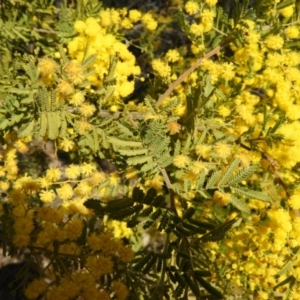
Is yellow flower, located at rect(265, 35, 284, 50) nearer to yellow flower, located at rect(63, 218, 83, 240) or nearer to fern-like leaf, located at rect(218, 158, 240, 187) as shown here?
fern-like leaf, located at rect(218, 158, 240, 187)

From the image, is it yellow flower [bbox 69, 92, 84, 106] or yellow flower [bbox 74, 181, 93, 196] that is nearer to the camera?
yellow flower [bbox 69, 92, 84, 106]

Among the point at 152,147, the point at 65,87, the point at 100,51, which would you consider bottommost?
the point at 152,147

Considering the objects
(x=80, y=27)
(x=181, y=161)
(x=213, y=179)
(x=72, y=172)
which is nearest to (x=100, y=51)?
(x=80, y=27)

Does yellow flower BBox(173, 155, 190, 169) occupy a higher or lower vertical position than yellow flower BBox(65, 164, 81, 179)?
higher

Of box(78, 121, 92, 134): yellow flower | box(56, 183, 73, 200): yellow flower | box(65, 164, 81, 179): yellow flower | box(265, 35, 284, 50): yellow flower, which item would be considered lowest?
box(56, 183, 73, 200): yellow flower

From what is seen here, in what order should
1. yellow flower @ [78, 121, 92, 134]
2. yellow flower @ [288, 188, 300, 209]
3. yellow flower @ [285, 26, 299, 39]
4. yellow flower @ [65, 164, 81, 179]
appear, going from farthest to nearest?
yellow flower @ [285, 26, 299, 39] < yellow flower @ [65, 164, 81, 179] < yellow flower @ [288, 188, 300, 209] < yellow flower @ [78, 121, 92, 134]

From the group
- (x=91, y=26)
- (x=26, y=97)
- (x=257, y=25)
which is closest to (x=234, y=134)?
(x=257, y=25)

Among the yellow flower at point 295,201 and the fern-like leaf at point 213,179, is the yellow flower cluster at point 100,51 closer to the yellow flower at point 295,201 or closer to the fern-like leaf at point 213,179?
the fern-like leaf at point 213,179

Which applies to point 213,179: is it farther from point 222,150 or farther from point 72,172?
point 72,172

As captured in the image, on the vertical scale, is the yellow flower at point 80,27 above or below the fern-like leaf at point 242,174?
above

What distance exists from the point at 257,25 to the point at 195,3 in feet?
1.61

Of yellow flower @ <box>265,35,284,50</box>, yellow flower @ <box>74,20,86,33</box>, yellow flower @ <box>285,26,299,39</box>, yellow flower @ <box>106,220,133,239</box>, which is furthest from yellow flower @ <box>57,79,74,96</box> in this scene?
yellow flower @ <box>106,220,133,239</box>

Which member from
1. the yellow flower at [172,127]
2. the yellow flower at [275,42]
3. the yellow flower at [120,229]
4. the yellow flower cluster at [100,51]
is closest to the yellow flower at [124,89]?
the yellow flower cluster at [100,51]

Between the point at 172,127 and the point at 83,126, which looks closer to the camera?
the point at 83,126
